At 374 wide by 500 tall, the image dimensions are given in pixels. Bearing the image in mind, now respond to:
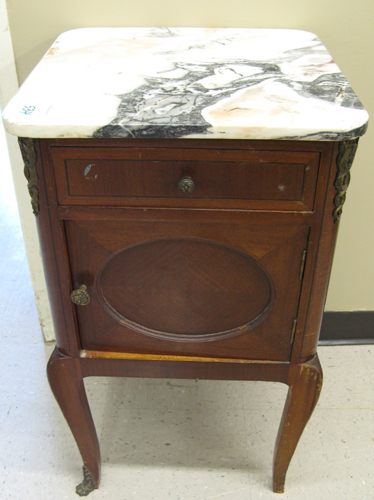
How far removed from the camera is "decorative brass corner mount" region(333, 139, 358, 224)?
A: 665 mm

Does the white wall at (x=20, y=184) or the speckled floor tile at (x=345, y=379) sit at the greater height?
the white wall at (x=20, y=184)

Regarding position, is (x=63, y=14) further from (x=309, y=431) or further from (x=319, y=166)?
(x=309, y=431)

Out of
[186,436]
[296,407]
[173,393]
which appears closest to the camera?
[296,407]

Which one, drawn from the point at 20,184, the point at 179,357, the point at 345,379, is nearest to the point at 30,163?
the point at 179,357

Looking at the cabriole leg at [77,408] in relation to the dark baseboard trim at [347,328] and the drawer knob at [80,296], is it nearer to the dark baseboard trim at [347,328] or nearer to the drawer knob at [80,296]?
the drawer knob at [80,296]

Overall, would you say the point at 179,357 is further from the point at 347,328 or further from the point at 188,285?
the point at 347,328

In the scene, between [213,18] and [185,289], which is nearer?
[185,289]

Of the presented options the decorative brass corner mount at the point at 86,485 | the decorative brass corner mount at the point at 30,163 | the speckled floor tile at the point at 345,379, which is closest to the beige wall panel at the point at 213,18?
the decorative brass corner mount at the point at 30,163

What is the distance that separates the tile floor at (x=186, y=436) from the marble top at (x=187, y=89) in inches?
32.1

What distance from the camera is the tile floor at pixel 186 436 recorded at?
1.10 metres

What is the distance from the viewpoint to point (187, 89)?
76 cm

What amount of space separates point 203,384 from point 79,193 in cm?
79

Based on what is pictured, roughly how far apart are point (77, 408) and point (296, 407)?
1.39 ft

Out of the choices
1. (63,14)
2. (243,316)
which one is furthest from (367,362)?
(63,14)
